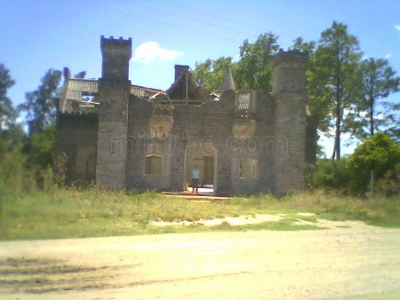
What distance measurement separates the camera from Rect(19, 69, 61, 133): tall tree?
28.2 ft

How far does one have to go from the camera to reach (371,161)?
2280 centimetres

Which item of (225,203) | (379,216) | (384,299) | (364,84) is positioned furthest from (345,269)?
(364,84)

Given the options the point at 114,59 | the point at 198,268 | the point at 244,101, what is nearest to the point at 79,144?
the point at 114,59

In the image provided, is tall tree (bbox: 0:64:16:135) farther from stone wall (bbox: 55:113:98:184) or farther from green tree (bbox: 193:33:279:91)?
green tree (bbox: 193:33:279:91)

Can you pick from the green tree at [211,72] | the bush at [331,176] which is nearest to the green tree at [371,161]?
the bush at [331,176]

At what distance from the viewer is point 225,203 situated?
2148 centimetres

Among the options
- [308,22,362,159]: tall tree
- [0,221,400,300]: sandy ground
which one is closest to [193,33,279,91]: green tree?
[308,22,362,159]: tall tree

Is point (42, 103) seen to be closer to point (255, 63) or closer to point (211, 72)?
point (255, 63)

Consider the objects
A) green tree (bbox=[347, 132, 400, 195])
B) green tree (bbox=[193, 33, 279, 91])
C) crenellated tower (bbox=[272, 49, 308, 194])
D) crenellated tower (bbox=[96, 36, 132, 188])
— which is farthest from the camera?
green tree (bbox=[193, 33, 279, 91])

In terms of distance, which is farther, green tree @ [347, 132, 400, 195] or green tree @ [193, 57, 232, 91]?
green tree @ [193, 57, 232, 91]

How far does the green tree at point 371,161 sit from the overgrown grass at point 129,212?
2165 millimetres

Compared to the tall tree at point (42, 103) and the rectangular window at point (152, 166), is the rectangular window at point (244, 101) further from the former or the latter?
the tall tree at point (42, 103)

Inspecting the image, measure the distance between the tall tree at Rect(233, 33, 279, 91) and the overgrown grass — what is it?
23.6 meters

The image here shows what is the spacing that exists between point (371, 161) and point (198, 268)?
16.5 m
